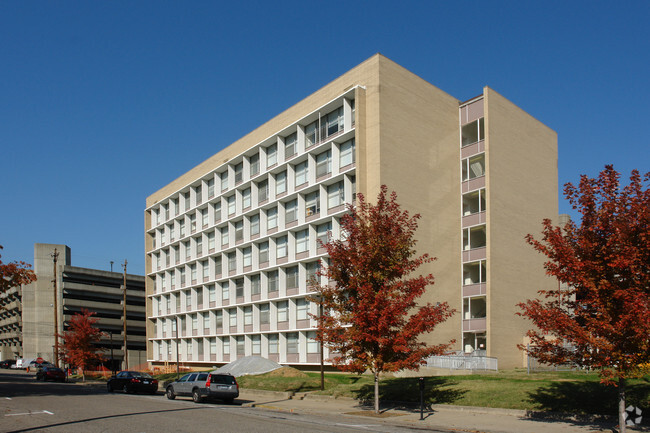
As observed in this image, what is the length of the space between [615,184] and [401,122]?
92.6 feet

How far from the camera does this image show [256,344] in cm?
5559

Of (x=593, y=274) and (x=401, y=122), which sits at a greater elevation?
(x=401, y=122)

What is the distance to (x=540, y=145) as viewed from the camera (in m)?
51.1

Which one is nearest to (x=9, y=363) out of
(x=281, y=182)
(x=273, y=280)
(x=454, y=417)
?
(x=273, y=280)

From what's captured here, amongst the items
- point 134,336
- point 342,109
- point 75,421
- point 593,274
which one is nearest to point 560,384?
point 593,274

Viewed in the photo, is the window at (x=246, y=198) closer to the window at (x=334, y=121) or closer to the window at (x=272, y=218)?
the window at (x=272, y=218)

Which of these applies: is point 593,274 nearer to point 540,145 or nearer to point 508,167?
point 508,167

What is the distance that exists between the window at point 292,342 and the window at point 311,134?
15645 millimetres

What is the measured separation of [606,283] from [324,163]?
33118mm

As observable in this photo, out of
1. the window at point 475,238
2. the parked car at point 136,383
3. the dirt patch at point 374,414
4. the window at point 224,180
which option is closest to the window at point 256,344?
the window at point 224,180

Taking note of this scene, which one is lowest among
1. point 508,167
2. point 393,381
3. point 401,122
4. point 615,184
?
point 393,381

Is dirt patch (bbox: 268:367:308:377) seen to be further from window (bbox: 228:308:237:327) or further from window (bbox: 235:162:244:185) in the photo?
window (bbox: 235:162:244:185)

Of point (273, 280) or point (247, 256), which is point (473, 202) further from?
point (247, 256)

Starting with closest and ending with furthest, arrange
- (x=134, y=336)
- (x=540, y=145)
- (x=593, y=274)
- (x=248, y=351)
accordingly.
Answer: (x=593, y=274), (x=540, y=145), (x=248, y=351), (x=134, y=336)
